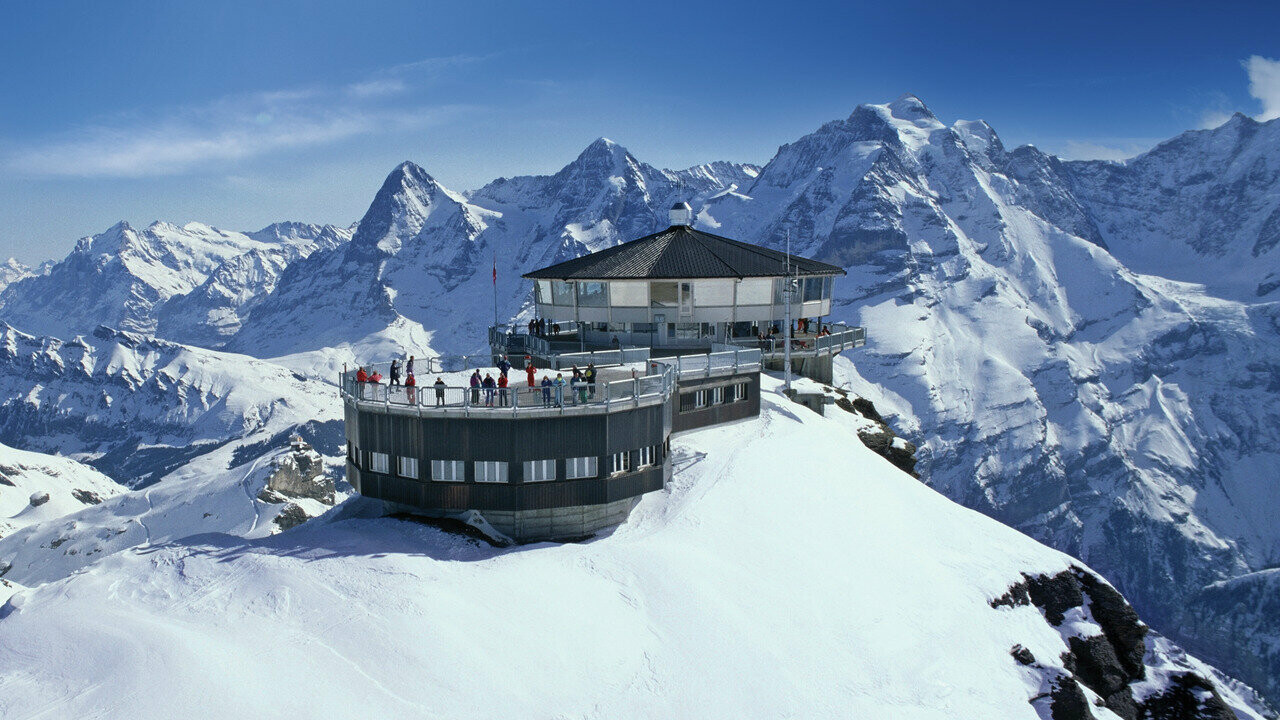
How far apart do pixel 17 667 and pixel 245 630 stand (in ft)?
17.6

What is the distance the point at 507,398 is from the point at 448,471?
3730mm

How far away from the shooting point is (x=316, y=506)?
170500 millimetres

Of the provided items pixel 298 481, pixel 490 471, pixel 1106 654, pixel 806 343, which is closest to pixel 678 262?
pixel 806 343

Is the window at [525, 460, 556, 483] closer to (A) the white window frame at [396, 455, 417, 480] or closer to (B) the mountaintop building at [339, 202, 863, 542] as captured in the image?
(B) the mountaintop building at [339, 202, 863, 542]

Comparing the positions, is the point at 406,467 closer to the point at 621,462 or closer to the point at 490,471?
the point at 490,471

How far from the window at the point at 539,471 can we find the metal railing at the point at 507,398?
205 centimetres

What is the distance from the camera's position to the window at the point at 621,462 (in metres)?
38.5

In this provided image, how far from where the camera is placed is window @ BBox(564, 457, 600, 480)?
37.3 m

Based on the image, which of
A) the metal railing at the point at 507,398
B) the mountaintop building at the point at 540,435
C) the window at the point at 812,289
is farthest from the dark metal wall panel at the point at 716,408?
the window at the point at 812,289

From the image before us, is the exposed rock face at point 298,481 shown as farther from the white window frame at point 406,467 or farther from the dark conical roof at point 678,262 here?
the white window frame at point 406,467

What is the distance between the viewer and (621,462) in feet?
127

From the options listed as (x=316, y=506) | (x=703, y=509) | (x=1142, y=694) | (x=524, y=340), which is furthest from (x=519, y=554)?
(x=316, y=506)

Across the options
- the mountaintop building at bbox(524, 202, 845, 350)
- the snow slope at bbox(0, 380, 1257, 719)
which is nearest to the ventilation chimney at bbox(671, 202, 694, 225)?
the mountaintop building at bbox(524, 202, 845, 350)

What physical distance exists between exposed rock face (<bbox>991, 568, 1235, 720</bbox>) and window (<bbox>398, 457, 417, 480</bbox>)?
22.9m
